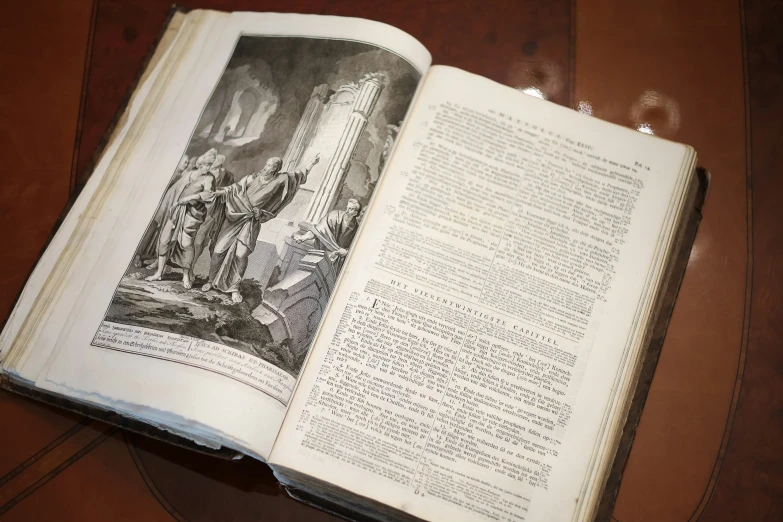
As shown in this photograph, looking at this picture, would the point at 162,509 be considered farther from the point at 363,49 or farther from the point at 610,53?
the point at 610,53

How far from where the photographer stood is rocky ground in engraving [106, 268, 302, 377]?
0.76 meters

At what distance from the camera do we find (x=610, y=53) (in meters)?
0.94

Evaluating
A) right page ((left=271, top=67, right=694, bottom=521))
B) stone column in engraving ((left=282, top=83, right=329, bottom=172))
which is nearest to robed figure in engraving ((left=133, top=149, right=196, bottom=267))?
stone column in engraving ((left=282, top=83, right=329, bottom=172))

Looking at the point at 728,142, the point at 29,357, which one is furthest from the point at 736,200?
the point at 29,357

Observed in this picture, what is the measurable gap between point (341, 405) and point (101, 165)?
53 cm

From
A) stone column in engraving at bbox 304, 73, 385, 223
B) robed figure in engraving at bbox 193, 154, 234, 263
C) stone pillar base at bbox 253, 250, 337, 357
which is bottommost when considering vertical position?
stone pillar base at bbox 253, 250, 337, 357

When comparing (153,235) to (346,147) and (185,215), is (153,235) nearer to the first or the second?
(185,215)

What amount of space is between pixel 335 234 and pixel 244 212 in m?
0.14

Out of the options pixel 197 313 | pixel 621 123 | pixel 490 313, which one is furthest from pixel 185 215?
pixel 621 123

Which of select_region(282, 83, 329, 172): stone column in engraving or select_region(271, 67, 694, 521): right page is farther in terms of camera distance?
select_region(282, 83, 329, 172): stone column in engraving

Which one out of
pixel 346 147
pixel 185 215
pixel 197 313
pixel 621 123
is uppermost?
pixel 621 123

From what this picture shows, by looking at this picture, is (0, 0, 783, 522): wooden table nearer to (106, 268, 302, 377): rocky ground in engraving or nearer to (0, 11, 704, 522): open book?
(0, 11, 704, 522): open book

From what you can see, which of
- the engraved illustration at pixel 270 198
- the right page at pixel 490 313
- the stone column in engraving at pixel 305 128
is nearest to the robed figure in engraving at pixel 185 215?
the engraved illustration at pixel 270 198

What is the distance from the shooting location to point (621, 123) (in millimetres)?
907
